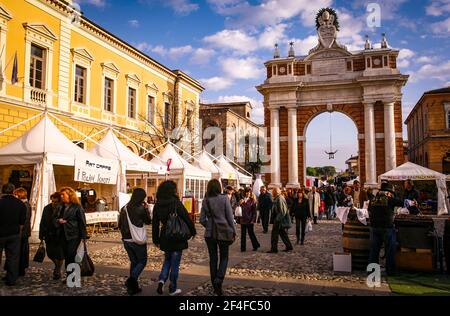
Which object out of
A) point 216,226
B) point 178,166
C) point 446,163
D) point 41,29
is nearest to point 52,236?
point 216,226

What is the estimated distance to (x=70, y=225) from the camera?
653 centimetres

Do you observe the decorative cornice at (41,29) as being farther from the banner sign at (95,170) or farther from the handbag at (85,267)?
the handbag at (85,267)

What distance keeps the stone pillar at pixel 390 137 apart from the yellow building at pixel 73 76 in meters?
16.1

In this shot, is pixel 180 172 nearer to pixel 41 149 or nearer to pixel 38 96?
pixel 41 149

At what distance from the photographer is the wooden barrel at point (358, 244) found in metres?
7.77

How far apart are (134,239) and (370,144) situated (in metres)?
25.0

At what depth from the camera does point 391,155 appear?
89.2 ft

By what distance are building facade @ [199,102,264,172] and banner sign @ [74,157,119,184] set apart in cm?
3003

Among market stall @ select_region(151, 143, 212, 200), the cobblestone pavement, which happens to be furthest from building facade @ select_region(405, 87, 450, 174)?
the cobblestone pavement

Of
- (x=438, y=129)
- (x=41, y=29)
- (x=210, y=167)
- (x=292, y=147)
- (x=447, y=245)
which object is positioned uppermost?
(x=41, y=29)

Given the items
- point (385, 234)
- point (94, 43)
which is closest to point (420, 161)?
point (94, 43)

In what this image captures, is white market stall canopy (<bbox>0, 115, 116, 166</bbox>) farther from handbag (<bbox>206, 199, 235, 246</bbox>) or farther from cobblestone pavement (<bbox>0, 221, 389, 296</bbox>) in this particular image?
handbag (<bbox>206, 199, 235, 246</bbox>)

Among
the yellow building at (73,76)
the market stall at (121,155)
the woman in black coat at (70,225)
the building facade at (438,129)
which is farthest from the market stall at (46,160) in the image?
the building facade at (438,129)

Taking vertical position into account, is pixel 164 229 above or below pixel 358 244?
above
